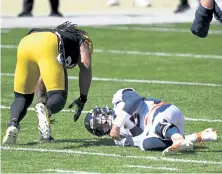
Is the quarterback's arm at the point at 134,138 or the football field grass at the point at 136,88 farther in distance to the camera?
the quarterback's arm at the point at 134,138

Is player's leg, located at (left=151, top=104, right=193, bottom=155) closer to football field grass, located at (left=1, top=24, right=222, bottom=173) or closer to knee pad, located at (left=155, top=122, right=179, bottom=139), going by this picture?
knee pad, located at (left=155, top=122, right=179, bottom=139)

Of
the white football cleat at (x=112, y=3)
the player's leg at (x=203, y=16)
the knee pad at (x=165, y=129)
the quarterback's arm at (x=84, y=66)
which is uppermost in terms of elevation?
the player's leg at (x=203, y=16)

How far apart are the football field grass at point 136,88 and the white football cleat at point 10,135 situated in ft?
0.29

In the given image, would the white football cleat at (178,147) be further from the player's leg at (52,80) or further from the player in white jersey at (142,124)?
the player's leg at (52,80)

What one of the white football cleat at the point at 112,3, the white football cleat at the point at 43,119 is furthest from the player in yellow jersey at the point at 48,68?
the white football cleat at the point at 112,3

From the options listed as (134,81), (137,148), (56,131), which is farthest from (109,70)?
(137,148)

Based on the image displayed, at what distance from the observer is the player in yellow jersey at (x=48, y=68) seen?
424 inches

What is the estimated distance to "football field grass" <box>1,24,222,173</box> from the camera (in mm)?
9906

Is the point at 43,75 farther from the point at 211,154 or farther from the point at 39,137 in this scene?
the point at 211,154

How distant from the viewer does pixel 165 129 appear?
34.0 ft

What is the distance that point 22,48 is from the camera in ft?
36.4

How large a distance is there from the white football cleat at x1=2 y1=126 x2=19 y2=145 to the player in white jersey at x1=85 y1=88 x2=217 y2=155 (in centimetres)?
73

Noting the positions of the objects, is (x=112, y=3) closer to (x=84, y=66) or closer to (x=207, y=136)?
(x=84, y=66)

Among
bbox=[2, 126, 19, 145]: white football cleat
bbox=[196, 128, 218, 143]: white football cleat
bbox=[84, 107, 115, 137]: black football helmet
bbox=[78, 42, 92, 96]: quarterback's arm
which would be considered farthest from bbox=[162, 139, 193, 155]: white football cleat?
bbox=[2, 126, 19, 145]: white football cleat
